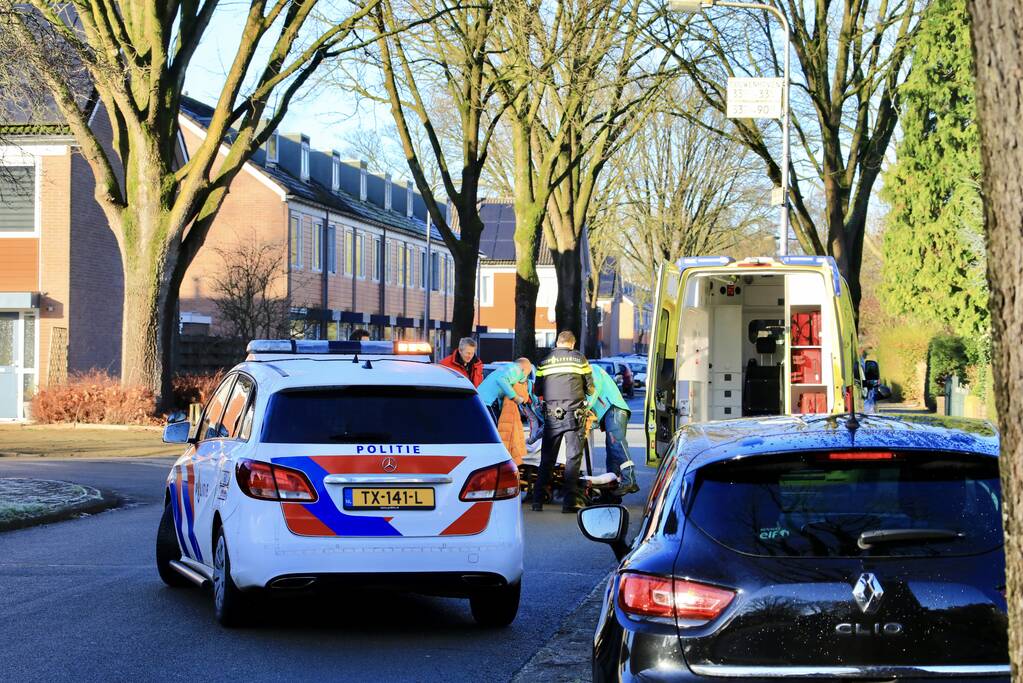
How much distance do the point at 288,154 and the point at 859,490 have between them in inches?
2028

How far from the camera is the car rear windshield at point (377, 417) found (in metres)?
8.76

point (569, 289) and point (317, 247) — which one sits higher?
point (317, 247)

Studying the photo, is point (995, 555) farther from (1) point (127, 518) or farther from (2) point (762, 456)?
(1) point (127, 518)

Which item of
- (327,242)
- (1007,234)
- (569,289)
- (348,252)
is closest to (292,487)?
(1007,234)

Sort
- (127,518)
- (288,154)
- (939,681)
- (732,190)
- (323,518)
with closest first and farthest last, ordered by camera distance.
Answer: (939,681)
(323,518)
(127,518)
(288,154)
(732,190)

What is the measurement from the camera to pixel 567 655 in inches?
314

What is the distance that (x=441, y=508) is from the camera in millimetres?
8656

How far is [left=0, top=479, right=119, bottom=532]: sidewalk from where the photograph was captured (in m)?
14.0

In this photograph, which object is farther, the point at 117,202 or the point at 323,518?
the point at 117,202

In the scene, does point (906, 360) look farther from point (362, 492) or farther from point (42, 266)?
point (362, 492)

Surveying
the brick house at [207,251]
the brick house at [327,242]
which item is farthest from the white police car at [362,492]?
the brick house at [327,242]

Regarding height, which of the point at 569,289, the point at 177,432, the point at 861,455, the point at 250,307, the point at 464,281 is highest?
the point at 569,289

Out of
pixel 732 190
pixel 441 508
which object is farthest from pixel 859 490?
pixel 732 190

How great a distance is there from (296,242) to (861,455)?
1753 inches
